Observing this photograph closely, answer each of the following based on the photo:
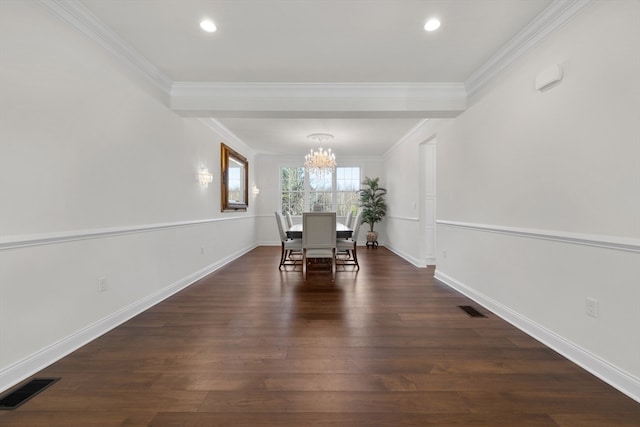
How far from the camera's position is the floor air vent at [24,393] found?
56.4 inches

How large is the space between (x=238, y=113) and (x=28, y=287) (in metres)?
2.50

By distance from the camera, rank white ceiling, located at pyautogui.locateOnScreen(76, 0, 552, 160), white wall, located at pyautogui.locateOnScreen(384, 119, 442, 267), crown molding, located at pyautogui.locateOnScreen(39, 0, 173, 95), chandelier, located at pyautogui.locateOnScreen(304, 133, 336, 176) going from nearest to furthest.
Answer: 1. crown molding, located at pyautogui.locateOnScreen(39, 0, 173, 95)
2. white ceiling, located at pyautogui.locateOnScreen(76, 0, 552, 160)
3. white wall, located at pyautogui.locateOnScreen(384, 119, 442, 267)
4. chandelier, located at pyautogui.locateOnScreen(304, 133, 336, 176)

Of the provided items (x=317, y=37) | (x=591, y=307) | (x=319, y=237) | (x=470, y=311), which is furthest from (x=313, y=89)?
(x=591, y=307)

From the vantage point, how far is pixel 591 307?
1.74 meters

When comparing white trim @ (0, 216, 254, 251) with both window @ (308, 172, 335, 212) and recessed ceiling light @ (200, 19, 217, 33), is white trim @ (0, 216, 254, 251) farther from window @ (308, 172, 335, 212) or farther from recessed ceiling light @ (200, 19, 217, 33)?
window @ (308, 172, 335, 212)

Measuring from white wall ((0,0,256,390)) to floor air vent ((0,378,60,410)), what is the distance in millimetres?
88

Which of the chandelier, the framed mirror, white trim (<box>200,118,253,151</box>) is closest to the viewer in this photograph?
white trim (<box>200,118,253,151</box>)

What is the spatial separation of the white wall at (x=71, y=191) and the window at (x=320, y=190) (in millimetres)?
4765

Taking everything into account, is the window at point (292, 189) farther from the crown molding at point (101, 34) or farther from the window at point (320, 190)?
the crown molding at point (101, 34)

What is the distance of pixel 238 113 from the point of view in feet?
10.8

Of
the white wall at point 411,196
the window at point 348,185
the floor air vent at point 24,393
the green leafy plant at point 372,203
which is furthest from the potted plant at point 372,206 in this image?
the floor air vent at point 24,393

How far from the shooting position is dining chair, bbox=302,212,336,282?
13.4 ft

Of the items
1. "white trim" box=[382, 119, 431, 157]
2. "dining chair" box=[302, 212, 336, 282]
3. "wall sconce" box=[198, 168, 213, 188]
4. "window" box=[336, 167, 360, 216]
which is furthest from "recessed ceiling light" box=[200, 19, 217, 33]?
"window" box=[336, 167, 360, 216]

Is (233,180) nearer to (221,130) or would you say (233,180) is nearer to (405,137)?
(221,130)
